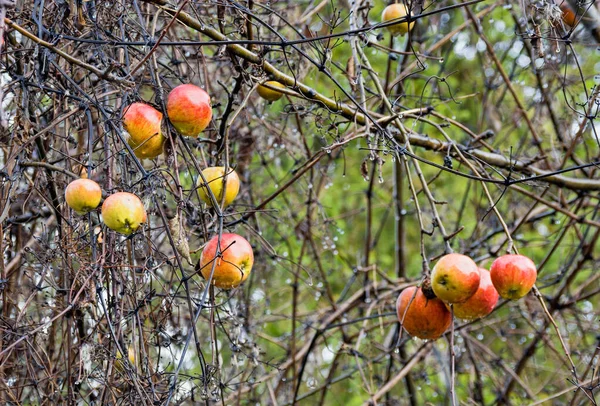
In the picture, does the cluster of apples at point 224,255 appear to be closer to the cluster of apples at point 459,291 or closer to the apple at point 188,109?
the apple at point 188,109

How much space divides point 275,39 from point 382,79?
1.25 metres

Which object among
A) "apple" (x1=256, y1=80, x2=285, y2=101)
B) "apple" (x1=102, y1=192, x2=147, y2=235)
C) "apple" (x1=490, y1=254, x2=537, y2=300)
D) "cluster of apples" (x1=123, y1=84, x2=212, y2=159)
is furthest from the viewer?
"apple" (x1=256, y1=80, x2=285, y2=101)

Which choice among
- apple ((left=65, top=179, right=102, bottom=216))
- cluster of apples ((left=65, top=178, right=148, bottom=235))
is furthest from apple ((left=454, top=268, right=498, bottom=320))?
apple ((left=65, top=179, right=102, bottom=216))

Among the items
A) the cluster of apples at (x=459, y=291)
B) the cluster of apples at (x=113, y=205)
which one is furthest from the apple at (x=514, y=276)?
the cluster of apples at (x=113, y=205)

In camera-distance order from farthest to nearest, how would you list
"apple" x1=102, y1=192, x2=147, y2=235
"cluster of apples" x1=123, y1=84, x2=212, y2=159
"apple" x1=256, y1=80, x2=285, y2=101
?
1. "apple" x1=256, y1=80, x2=285, y2=101
2. "cluster of apples" x1=123, y1=84, x2=212, y2=159
3. "apple" x1=102, y1=192, x2=147, y2=235

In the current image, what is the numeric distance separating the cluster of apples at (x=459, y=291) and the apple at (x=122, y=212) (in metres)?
0.73

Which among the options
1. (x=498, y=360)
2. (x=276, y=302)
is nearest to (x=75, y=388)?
(x=498, y=360)

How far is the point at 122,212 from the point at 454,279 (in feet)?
2.65

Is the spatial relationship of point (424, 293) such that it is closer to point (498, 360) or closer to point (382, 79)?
point (498, 360)

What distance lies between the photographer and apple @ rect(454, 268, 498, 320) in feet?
5.91

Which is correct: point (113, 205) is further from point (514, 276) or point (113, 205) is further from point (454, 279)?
point (514, 276)

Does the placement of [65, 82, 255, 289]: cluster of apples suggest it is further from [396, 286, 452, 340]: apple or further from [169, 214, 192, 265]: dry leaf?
[396, 286, 452, 340]: apple

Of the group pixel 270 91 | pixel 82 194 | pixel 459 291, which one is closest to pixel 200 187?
pixel 82 194

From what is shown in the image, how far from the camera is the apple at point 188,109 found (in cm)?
165
